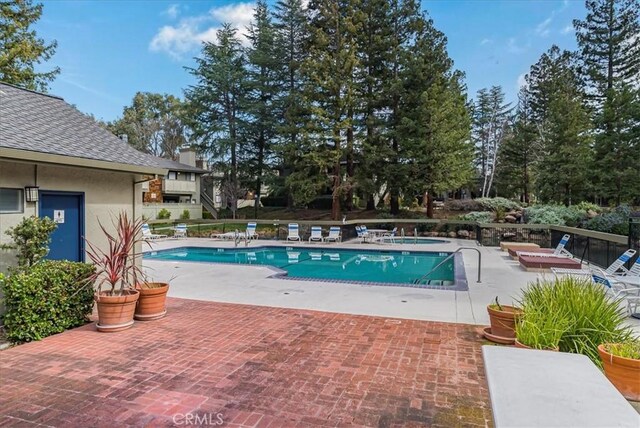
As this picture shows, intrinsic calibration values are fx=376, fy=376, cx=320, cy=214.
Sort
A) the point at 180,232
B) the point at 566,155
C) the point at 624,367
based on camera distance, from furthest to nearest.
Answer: the point at 566,155 → the point at 180,232 → the point at 624,367

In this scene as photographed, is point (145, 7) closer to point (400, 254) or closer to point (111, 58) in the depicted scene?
point (111, 58)

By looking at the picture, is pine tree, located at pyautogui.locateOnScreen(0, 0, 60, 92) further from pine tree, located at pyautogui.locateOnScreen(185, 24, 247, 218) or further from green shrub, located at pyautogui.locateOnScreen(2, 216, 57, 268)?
green shrub, located at pyautogui.locateOnScreen(2, 216, 57, 268)

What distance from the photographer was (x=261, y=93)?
30.8 m

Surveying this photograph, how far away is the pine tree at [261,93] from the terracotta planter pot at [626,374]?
27.3m

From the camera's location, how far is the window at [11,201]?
5332 mm

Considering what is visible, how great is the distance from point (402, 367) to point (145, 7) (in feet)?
53.8

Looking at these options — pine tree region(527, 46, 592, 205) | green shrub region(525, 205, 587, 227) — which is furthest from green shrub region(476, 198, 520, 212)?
green shrub region(525, 205, 587, 227)

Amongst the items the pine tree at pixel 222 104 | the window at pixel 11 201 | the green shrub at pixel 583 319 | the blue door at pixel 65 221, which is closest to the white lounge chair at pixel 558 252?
the green shrub at pixel 583 319

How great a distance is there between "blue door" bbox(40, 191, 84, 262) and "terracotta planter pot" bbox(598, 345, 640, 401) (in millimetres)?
7530

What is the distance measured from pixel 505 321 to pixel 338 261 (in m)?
9.82

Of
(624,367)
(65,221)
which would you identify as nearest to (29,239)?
(65,221)

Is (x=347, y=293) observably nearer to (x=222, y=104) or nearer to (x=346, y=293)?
(x=346, y=293)

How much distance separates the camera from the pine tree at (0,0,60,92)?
60.6 feet

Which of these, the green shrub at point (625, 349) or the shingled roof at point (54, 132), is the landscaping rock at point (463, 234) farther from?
the green shrub at point (625, 349)
